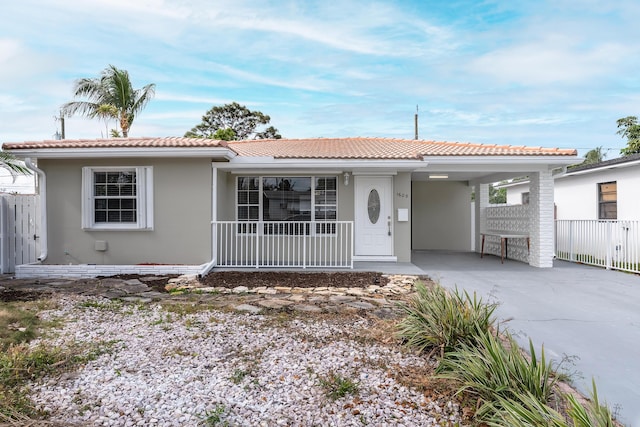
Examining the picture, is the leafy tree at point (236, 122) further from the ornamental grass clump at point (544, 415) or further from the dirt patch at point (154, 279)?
the ornamental grass clump at point (544, 415)

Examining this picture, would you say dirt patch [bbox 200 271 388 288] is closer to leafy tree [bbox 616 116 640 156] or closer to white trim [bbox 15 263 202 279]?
white trim [bbox 15 263 202 279]

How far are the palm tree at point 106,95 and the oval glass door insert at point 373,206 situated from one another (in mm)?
15898

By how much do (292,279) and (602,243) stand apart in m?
7.99

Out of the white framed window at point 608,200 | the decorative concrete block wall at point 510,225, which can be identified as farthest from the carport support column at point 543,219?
the white framed window at point 608,200

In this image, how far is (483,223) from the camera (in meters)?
13.4

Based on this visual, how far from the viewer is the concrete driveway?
3555mm

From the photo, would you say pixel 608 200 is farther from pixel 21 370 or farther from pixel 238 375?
pixel 21 370

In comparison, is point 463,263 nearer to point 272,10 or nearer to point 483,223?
point 483,223

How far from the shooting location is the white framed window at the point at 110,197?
8938 mm

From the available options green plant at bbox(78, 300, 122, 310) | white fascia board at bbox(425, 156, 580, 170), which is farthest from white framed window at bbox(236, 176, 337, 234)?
green plant at bbox(78, 300, 122, 310)

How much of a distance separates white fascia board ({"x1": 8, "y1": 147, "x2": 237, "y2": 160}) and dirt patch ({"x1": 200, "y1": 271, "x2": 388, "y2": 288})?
263 cm

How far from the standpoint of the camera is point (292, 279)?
8109 mm

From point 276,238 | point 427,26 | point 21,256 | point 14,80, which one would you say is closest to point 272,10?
point 427,26

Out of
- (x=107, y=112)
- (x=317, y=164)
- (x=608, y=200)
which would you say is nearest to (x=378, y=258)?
(x=317, y=164)
